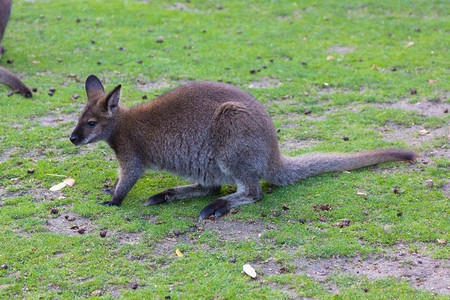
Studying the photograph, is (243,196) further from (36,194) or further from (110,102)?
(36,194)

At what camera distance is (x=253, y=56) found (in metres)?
10.3

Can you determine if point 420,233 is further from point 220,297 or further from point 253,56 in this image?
point 253,56

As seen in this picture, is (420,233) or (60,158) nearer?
(420,233)

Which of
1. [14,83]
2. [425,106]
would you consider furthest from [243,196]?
[14,83]

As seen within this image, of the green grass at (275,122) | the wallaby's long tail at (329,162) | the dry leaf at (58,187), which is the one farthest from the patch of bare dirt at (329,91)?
the dry leaf at (58,187)

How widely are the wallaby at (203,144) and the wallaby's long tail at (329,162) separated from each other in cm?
1

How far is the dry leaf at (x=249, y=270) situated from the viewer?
4.50 m

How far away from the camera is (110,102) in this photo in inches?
232

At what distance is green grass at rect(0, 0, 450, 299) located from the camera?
4.60 meters

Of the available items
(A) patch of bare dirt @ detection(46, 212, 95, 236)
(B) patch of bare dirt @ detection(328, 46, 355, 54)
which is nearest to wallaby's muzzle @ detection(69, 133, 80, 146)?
(A) patch of bare dirt @ detection(46, 212, 95, 236)

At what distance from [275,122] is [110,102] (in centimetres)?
287

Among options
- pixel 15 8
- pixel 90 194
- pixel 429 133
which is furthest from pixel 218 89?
pixel 15 8

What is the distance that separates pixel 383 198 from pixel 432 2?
30.3 ft

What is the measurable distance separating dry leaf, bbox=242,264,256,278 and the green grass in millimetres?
65
